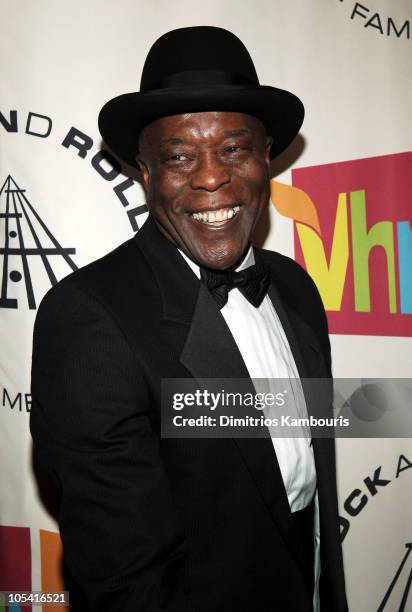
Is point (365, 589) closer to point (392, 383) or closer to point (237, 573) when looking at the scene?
point (392, 383)

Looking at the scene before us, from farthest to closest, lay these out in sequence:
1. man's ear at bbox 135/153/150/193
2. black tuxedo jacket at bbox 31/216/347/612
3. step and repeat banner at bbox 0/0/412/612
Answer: step and repeat banner at bbox 0/0/412/612, man's ear at bbox 135/153/150/193, black tuxedo jacket at bbox 31/216/347/612

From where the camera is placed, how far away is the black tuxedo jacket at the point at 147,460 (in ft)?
3.53

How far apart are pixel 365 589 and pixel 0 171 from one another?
6.27 ft

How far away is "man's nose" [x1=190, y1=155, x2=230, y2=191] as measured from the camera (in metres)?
1.27

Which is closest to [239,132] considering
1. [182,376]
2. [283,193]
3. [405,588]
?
[182,376]

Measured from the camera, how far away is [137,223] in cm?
190

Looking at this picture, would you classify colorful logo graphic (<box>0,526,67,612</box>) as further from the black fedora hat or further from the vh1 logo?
the black fedora hat

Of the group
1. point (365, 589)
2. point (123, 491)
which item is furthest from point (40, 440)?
point (365, 589)

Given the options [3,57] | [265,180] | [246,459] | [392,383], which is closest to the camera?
[246,459]

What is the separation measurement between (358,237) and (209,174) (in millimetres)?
905

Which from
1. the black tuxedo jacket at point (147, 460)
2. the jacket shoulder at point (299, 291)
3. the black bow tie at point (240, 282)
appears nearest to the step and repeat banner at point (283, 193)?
the jacket shoulder at point (299, 291)

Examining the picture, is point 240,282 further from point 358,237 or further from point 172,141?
Answer: point 358,237

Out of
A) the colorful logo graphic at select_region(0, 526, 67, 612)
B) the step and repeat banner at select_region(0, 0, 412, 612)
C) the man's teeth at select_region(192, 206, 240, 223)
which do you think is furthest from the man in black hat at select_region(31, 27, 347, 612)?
the colorful logo graphic at select_region(0, 526, 67, 612)

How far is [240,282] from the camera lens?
1402 mm
